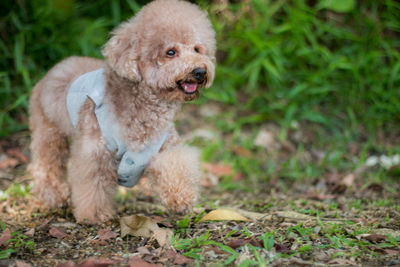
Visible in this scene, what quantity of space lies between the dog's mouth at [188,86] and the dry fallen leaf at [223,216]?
75 centimetres

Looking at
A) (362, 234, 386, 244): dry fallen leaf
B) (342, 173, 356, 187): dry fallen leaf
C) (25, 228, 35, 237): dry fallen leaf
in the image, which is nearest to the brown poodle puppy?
(25, 228, 35, 237): dry fallen leaf

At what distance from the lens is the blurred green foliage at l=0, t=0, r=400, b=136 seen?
468 centimetres

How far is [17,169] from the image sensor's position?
3.94 metres

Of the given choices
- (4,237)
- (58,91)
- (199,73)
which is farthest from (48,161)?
(199,73)

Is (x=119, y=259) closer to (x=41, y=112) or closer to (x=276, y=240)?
(x=276, y=240)

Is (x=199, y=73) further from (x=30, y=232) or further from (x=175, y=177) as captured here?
(x=30, y=232)

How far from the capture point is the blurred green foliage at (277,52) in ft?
15.4

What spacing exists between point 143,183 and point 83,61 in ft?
3.20

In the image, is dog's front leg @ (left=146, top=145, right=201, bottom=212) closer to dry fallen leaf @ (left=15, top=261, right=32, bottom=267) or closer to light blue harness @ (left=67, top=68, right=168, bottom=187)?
light blue harness @ (left=67, top=68, right=168, bottom=187)

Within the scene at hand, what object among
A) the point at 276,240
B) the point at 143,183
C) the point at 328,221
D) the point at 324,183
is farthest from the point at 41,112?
the point at 324,183

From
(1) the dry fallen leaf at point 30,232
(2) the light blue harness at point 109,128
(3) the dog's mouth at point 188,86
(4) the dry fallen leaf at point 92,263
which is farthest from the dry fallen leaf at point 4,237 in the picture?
(3) the dog's mouth at point 188,86

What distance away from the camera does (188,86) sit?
2611mm

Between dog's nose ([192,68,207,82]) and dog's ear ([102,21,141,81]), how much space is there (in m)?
0.33

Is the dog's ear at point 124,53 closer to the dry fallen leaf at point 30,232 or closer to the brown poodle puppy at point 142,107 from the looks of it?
the brown poodle puppy at point 142,107
